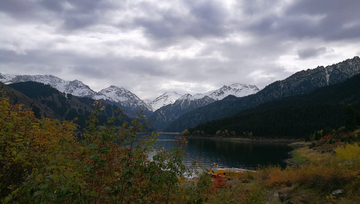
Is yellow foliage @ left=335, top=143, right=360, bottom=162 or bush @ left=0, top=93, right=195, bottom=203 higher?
bush @ left=0, top=93, right=195, bottom=203

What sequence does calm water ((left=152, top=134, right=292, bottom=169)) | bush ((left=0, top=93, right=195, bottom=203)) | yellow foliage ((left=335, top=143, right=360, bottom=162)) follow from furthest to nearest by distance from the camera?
calm water ((left=152, top=134, right=292, bottom=169))
yellow foliage ((left=335, top=143, right=360, bottom=162))
bush ((left=0, top=93, right=195, bottom=203))

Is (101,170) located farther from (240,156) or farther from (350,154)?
(240,156)

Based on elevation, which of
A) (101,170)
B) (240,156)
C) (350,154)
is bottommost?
(240,156)

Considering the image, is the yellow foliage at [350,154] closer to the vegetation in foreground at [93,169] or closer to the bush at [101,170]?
the vegetation in foreground at [93,169]

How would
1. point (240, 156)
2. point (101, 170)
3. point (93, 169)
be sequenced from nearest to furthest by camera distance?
point (93, 169) < point (101, 170) < point (240, 156)

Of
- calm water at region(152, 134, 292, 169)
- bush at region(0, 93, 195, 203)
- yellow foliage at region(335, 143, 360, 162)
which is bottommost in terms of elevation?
calm water at region(152, 134, 292, 169)

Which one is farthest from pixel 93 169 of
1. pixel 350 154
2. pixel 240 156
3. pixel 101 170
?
pixel 240 156

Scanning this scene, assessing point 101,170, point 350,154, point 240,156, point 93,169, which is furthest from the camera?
point 240,156

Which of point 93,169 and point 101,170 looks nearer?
point 93,169

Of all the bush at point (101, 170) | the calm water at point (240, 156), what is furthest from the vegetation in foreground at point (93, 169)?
the calm water at point (240, 156)

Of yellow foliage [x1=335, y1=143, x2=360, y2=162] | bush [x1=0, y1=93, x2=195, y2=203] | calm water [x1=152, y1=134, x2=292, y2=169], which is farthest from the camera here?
calm water [x1=152, y1=134, x2=292, y2=169]

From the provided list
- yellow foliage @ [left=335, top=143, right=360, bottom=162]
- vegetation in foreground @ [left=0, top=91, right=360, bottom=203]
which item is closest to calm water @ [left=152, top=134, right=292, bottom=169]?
yellow foliage @ [left=335, top=143, right=360, bottom=162]

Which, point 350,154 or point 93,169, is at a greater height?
point 93,169

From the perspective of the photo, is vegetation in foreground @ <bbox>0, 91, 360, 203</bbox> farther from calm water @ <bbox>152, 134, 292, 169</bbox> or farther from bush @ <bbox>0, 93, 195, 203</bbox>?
calm water @ <bbox>152, 134, 292, 169</bbox>
